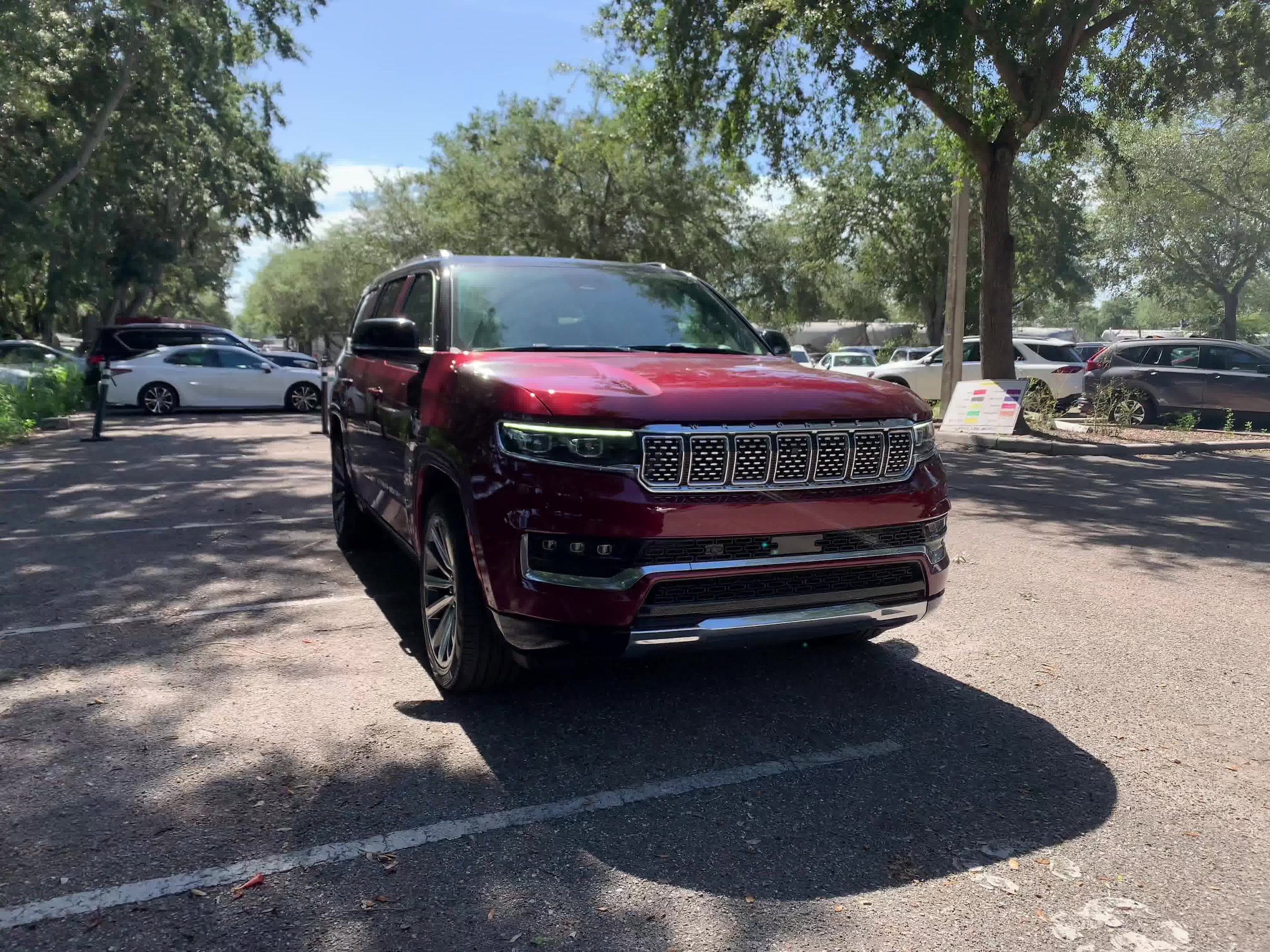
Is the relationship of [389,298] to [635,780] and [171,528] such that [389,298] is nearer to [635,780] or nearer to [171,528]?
[171,528]

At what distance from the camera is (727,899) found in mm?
2795

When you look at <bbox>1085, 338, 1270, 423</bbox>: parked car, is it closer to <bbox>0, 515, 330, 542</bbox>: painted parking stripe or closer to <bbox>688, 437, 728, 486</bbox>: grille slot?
<bbox>0, 515, 330, 542</bbox>: painted parking stripe

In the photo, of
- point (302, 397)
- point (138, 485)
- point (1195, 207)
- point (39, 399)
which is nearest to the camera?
point (138, 485)

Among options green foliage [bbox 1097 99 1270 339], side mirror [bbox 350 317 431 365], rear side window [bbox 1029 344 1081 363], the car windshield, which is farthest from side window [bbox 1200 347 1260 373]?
side mirror [bbox 350 317 431 365]

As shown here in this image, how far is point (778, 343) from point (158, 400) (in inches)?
721

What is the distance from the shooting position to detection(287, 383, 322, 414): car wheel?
21625 mm

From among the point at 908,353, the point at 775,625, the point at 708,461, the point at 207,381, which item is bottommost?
the point at 775,625

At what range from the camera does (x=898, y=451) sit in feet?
13.0

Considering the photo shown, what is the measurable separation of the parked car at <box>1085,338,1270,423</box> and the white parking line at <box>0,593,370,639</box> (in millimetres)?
15482

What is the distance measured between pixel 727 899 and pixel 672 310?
319 cm

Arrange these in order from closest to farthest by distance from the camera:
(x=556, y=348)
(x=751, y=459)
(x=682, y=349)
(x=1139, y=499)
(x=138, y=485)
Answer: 1. (x=751, y=459)
2. (x=556, y=348)
3. (x=682, y=349)
4. (x=1139, y=499)
5. (x=138, y=485)

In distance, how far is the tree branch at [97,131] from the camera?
61.6ft

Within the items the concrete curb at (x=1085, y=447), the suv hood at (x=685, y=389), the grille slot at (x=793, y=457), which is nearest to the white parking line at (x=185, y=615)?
the suv hood at (x=685, y=389)

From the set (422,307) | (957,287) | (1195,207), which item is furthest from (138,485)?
(1195,207)
